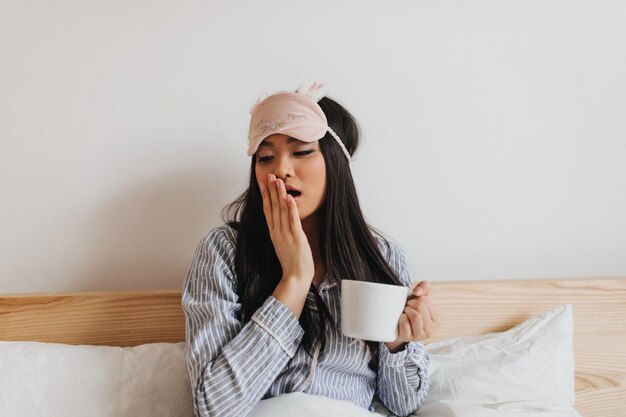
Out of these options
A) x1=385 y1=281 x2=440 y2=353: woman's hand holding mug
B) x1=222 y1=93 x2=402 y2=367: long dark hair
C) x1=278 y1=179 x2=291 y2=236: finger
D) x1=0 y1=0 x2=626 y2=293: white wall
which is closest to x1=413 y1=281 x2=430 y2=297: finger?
x1=385 y1=281 x2=440 y2=353: woman's hand holding mug

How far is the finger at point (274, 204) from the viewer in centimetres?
94

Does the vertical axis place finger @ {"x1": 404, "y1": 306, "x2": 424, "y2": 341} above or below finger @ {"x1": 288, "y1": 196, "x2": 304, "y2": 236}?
below

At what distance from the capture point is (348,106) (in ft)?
4.17

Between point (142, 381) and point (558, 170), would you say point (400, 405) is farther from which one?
point (558, 170)

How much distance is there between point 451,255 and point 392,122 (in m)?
0.35

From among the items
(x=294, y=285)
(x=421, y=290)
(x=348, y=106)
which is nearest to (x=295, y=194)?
(x=294, y=285)

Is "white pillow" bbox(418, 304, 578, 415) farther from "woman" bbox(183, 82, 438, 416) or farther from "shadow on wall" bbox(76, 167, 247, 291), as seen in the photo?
"shadow on wall" bbox(76, 167, 247, 291)

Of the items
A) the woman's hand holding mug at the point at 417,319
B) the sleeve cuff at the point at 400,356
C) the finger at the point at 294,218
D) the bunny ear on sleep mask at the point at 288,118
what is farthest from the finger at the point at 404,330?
the bunny ear on sleep mask at the point at 288,118

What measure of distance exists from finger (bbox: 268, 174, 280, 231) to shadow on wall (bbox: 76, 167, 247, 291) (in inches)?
11.9

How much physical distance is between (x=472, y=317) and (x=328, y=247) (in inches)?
16.5

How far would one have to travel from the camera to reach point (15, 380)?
94 cm

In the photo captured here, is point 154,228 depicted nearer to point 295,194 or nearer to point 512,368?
point 295,194

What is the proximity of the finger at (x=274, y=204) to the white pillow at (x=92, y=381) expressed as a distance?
32 cm

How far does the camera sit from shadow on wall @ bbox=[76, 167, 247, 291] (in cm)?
117
